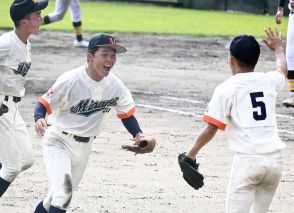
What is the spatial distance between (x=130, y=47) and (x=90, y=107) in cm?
1354

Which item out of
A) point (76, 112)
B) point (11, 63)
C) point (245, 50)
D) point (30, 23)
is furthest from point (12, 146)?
point (245, 50)

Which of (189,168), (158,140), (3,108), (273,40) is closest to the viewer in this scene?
(189,168)

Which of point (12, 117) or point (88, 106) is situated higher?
point (88, 106)

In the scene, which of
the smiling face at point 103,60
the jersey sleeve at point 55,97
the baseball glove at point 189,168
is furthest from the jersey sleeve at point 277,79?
the jersey sleeve at point 55,97

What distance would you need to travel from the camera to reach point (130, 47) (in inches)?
836

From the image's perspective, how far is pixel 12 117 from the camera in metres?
8.46

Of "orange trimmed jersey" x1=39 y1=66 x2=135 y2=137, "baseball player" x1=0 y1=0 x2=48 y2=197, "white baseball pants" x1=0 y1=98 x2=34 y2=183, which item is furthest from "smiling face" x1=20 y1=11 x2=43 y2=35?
"orange trimmed jersey" x1=39 y1=66 x2=135 y2=137

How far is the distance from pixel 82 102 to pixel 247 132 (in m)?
1.55

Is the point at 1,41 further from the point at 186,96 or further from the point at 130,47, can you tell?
the point at 130,47

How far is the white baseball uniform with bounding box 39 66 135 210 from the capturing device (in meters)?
7.61

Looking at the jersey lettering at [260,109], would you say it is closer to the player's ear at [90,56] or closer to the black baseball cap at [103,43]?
the black baseball cap at [103,43]

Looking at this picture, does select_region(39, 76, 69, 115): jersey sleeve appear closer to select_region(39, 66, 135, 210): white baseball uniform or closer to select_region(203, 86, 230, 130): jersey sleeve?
select_region(39, 66, 135, 210): white baseball uniform

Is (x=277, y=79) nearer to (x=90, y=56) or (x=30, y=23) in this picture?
(x=90, y=56)

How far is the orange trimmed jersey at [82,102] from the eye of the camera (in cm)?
766
